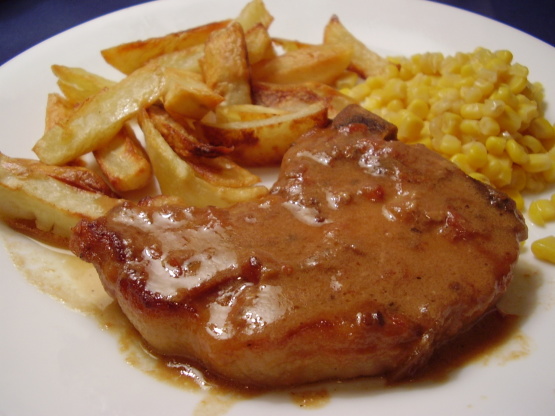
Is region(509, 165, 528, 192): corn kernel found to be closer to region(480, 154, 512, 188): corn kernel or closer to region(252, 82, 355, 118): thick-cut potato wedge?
region(480, 154, 512, 188): corn kernel

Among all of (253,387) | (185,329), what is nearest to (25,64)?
(185,329)

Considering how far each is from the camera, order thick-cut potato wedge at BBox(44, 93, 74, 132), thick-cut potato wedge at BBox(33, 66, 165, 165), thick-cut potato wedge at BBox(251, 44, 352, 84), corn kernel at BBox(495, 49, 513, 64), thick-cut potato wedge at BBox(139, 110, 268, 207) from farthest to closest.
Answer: thick-cut potato wedge at BBox(251, 44, 352, 84) < corn kernel at BBox(495, 49, 513, 64) < thick-cut potato wedge at BBox(44, 93, 74, 132) < thick-cut potato wedge at BBox(33, 66, 165, 165) < thick-cut potato wedge at BBox(139, 110, 268, 207)

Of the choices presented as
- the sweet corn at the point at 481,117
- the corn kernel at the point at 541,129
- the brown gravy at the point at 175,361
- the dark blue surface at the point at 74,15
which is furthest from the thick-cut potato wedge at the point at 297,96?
the dark blue surface at the point at 74,15

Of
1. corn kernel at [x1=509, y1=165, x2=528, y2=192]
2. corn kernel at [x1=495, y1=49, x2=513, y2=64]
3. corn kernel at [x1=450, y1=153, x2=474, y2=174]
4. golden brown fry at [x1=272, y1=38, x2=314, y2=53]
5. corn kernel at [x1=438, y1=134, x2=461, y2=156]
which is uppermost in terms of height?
golden brown fry at [x1=272, y1=38, x2=314, y2=53]

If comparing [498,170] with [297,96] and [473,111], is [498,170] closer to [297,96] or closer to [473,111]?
[473,111]

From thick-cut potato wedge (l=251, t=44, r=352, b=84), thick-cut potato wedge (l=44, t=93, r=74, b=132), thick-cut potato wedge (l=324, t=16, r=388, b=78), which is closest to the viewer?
thick-cut potato wedge (l=44, t=93, r=74, b=132)

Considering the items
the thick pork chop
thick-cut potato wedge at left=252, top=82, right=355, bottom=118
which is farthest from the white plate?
thick-cut potato wedge at left=252, top=82, right=355, bottom=118

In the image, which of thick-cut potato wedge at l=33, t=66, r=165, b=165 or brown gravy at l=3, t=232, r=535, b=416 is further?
thick-cut potato wedge at l=33, t=66, r=165, b=165
